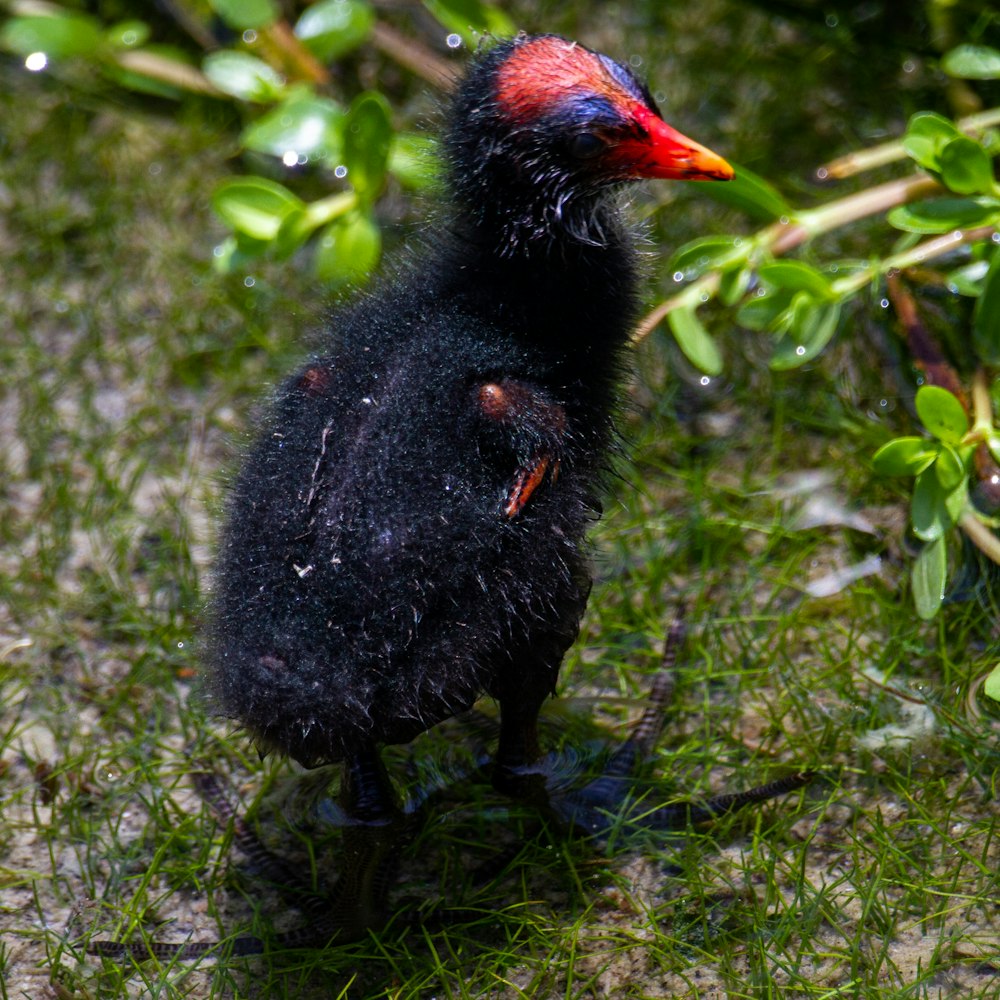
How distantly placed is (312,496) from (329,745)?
1.31ft

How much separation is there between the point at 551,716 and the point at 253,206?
1.57 meters

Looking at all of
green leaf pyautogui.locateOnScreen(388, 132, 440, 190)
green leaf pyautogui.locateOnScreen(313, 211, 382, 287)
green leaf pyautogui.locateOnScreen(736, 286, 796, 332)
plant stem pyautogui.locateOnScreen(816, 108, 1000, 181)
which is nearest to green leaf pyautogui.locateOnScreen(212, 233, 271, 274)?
green leaf pyautogui.locateOnScreen(313, 211, 382, 287)

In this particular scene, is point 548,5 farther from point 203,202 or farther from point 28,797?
point 28,797

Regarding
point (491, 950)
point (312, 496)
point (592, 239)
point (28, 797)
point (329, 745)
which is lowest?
point (28, 797)

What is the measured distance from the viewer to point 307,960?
2.33 meters

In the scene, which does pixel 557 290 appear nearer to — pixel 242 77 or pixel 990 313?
pixel 990 313

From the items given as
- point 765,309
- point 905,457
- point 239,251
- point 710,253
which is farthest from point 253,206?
point 905,457

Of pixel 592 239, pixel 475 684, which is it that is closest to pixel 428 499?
pixel 475 684

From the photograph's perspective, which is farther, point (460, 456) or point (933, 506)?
point (933, 506)

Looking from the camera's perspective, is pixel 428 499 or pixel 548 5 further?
pixel 548 5

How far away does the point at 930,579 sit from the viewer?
2.60 meters

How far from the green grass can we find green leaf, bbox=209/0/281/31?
2.34 ft

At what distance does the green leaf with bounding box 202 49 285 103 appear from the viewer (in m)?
3.77

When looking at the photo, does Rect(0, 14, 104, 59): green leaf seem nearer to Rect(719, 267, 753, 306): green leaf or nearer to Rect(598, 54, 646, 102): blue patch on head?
Rect(719, 267, 753, 306): green leaf
